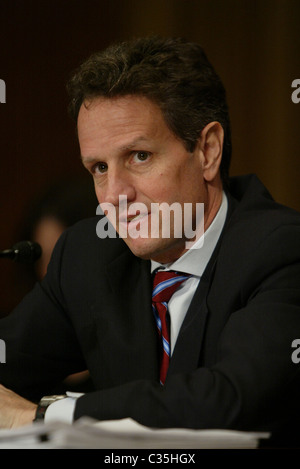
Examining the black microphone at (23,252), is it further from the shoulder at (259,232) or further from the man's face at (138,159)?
the shoulder at (259,232)

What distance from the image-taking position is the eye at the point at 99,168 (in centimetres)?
155

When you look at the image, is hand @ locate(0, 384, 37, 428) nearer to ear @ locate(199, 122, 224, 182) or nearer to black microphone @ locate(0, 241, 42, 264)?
black microphone @ locate(0, 241, 42, 264)

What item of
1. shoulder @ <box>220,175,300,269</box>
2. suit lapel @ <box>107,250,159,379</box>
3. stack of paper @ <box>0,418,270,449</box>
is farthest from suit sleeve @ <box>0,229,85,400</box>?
stack of paper @ <box>0,418,270,449</box>

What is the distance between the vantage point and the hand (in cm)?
120

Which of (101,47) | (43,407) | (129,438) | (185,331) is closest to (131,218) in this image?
(185,331)

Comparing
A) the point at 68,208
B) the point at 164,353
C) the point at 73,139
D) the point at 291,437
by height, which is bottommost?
the point at 291,437

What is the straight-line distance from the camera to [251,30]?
229 centimetres

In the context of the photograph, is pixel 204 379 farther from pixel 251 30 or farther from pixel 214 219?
pixel 251 30

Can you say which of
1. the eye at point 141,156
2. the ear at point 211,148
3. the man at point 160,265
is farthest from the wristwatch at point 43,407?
the ear at point 211,148

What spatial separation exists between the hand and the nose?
50cm

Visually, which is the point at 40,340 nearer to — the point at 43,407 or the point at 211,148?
the point at 43,407

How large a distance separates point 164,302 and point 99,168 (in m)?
0.37

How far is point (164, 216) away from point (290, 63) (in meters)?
1.05
